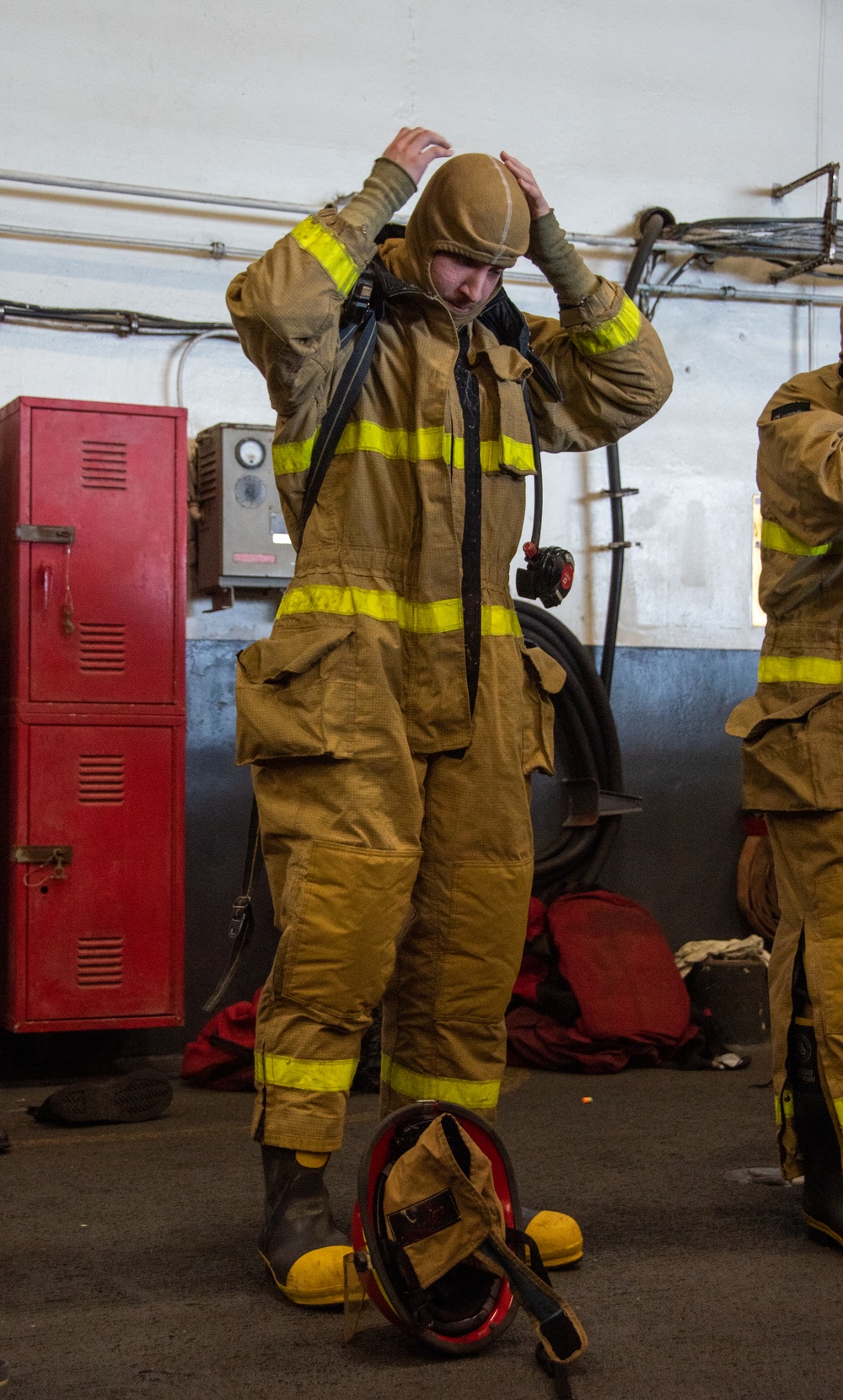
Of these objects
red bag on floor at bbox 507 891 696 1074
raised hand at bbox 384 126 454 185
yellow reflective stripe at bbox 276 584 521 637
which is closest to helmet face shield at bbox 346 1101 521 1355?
yellow reflective stripe at bbox 276 584 521 637

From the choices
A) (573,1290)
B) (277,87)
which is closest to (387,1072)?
(573,1290)

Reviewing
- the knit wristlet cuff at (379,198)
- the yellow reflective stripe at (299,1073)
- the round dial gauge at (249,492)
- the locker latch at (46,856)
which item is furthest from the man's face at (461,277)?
the locker latch at (46,856)

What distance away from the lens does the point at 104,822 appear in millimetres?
3691

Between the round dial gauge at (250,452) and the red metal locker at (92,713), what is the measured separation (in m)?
0.23

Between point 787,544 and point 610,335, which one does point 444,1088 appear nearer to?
point 787,544

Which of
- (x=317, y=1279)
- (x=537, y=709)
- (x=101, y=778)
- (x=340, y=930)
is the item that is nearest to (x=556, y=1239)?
(x=317, y=1279)

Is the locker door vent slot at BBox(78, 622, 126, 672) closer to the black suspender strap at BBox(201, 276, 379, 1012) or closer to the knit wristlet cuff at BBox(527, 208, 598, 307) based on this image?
the black suspender strap at BBox(201, 276, 379, 1012)

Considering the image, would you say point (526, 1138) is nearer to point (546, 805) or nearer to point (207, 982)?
point (207, 982)

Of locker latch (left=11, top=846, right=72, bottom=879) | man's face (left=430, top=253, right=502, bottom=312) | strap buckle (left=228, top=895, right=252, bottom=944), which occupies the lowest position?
locker latch (left=11, top=846, right=72, bottom=879)

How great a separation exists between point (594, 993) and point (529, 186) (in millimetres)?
2561

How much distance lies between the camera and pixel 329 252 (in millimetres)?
1986

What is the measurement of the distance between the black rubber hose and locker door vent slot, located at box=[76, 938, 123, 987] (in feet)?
6.41

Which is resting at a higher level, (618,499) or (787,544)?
(618,499)

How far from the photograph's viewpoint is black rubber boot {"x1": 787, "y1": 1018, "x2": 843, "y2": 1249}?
2.30 meters
